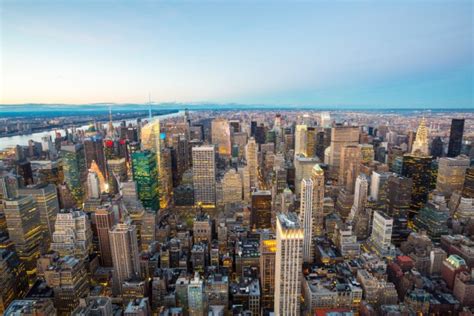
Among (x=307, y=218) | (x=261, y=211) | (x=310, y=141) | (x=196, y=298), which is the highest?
(x=310, y=141)

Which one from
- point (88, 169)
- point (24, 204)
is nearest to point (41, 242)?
point (24, 204)

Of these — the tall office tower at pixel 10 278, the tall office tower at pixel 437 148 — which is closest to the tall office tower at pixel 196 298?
the tall office tower at pixel 10 278

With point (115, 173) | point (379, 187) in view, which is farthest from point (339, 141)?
point (115, 173)

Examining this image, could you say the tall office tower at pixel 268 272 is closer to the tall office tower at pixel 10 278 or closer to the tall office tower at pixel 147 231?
the tall office tower at pixel 147 231

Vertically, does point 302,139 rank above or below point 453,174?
above

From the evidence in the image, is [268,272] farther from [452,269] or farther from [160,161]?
[160,161]
